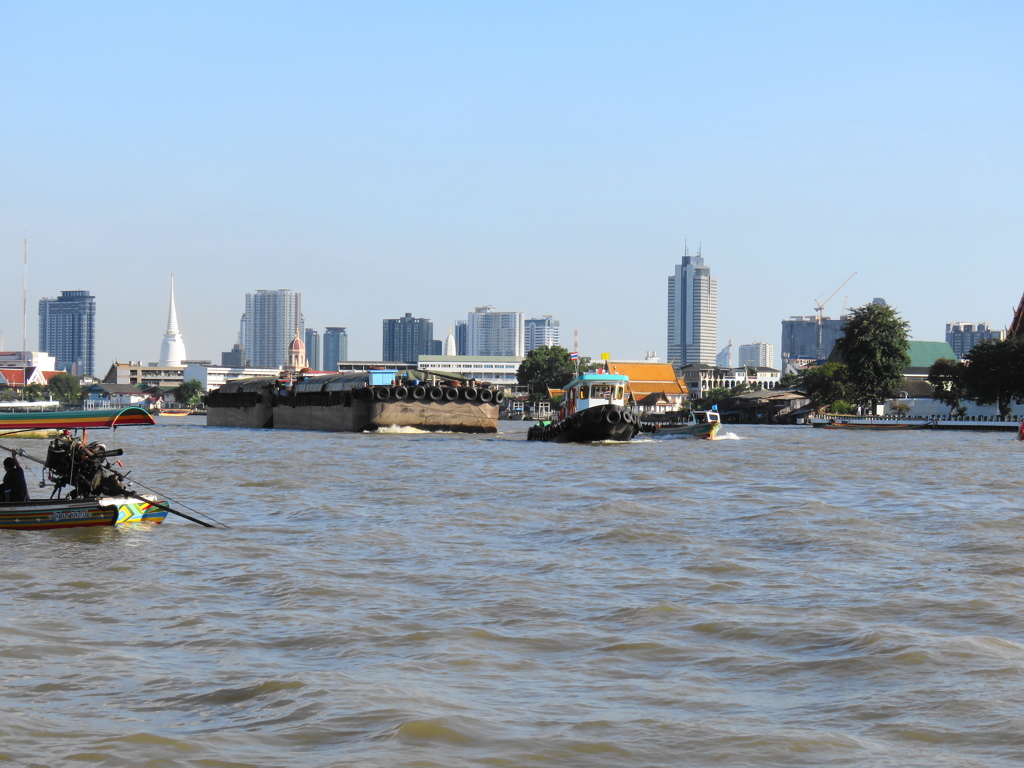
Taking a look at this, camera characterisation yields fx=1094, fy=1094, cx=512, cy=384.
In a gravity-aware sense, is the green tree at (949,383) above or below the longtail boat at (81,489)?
above

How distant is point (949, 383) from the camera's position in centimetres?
9562

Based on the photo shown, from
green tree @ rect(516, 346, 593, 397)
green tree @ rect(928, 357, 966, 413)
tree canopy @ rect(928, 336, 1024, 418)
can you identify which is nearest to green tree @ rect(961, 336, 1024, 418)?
tree canopy @ rect(928, 336, 1024, 418)

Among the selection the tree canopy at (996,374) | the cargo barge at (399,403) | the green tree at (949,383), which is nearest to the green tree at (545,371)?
the green tree at (949,383)

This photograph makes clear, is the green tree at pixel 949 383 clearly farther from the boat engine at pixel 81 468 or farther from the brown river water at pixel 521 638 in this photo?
the boat engine at pixel 81 468

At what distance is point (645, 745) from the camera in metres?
6.98

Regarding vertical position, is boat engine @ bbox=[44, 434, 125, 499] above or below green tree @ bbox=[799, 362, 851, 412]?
below

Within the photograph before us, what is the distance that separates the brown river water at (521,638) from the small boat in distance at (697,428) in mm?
37877

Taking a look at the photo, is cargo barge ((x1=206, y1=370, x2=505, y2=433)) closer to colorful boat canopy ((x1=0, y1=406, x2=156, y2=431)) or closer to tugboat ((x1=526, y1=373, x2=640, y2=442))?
tugboat ((x1=526, y1=373, x2=640, y2=442))

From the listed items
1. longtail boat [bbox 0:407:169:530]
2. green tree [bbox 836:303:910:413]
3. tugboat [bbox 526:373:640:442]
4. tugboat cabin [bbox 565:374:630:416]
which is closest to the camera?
longtail boat [bbox 0:407:169:530]

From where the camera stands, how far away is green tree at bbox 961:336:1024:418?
80562 mm

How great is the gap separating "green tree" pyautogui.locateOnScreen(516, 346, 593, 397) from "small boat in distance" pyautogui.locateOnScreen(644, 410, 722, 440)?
8952cm

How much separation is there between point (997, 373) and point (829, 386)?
93.4 feet

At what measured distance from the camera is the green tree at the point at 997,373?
80.6 metres

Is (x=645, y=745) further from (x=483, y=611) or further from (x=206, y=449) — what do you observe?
(x=206, y=449)
